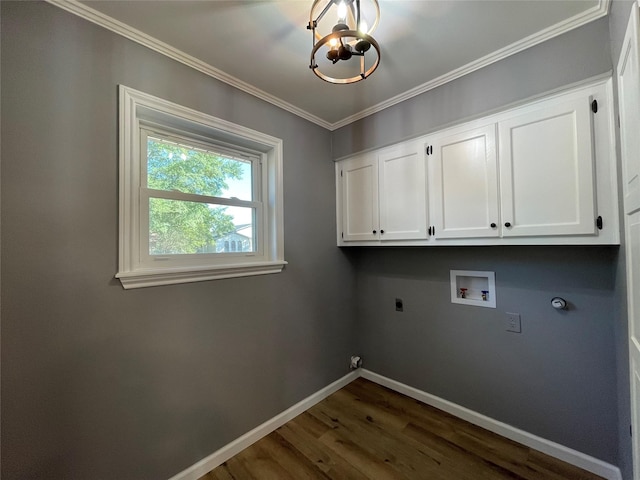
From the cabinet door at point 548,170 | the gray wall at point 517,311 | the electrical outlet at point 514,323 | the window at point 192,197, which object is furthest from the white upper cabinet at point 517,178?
the window at point 192,197

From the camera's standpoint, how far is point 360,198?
7.92ft

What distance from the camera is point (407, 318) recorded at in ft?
7.79

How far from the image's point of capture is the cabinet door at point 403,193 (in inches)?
79.2

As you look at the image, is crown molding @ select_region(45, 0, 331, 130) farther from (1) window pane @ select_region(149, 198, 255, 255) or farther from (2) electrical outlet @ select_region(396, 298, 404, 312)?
(2) electrical outlet @ select_region(396, 298, 404, 312)

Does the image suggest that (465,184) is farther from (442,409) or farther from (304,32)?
(442,409)

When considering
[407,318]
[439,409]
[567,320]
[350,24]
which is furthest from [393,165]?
[439,409]

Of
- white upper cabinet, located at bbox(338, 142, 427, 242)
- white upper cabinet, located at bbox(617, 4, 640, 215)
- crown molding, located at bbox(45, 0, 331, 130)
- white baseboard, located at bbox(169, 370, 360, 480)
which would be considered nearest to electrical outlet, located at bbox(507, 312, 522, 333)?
white upper cabinet, located at bbox(338, 142, 427, 242)

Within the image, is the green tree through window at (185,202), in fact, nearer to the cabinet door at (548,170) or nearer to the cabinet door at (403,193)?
the cabinet door at (403,193)

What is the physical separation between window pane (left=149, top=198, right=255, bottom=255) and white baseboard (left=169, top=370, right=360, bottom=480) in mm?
1318

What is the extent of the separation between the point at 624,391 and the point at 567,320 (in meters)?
0.42

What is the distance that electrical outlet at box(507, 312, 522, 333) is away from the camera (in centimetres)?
179

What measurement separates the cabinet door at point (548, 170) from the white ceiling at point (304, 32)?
0.45 meters

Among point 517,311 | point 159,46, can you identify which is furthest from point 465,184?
point 159,46

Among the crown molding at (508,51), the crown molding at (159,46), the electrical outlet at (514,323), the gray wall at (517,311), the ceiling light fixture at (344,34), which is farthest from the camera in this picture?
the electrical outlet at (514,323)
